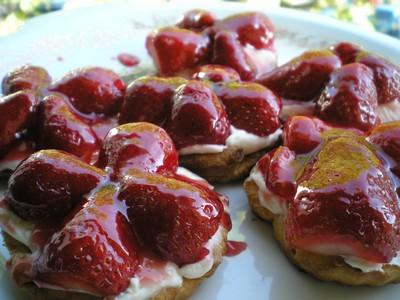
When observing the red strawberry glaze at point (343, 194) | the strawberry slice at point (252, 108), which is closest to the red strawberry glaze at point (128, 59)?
the strawberry slice at point (252, 108)

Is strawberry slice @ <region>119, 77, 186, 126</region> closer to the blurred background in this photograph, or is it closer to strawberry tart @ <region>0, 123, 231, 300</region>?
strawberry tart @ <region>0, 123, 231, 300</region>

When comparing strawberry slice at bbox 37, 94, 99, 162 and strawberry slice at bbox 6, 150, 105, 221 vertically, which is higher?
strawberry slice at bbox 6, 150, 105, 221

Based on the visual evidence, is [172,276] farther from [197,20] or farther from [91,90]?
[197,20]

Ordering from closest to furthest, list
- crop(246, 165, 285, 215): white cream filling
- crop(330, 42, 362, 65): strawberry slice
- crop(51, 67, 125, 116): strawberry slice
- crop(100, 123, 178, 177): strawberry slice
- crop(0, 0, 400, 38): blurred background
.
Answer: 1. crop(100, 123, 178, 177): strawberry slice
2. crop(246, 165, 285, 215): white cream filling
3. crop(51, 67, 125, 116): strawberry slice
4. crop(330, 42, 362, 65): strawberry slice
5. crop(0, 0, 400, 38): blurred background

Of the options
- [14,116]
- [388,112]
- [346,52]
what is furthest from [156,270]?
[346,52]

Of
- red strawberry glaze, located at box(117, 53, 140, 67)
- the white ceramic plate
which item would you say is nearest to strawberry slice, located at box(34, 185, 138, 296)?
the white ceramic plate

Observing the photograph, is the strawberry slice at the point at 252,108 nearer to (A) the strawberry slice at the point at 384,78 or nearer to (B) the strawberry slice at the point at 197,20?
(A) the strawberry slice at the point at 384,78
